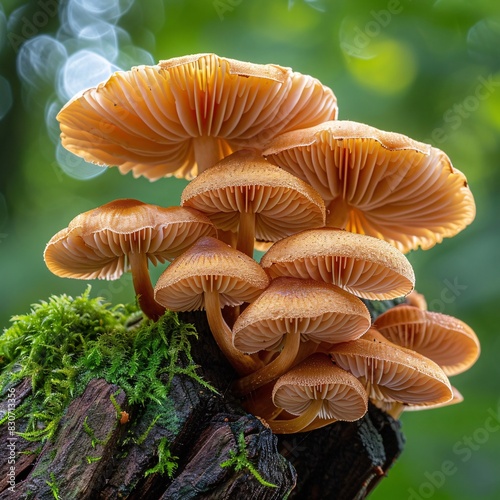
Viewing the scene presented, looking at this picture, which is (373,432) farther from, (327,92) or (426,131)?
(426,131)

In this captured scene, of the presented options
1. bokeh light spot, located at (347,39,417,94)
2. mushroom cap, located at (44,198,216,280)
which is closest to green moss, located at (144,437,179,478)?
mushroom cap, located at (44,198,216,280)

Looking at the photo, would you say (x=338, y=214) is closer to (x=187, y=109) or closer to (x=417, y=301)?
(x=417, y=301)

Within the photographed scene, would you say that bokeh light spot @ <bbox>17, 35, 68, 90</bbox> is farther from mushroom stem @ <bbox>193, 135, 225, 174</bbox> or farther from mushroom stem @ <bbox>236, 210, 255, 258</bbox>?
mushroom stem @ <bbox>236, 210, 255, 258</bbox>

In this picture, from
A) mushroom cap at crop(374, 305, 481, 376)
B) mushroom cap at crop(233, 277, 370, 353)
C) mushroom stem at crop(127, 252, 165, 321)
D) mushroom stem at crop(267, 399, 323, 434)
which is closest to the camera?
mushroom cap at crop(233, 277, 370, 353)

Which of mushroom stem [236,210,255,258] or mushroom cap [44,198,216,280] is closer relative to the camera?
mushroom cap [44,198,216,280]

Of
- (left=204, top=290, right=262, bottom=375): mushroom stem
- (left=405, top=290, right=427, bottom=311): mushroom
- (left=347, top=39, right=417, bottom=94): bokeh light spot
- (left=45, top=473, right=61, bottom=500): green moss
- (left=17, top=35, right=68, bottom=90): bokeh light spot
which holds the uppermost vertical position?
(left=347, top=39, right=417, bottom=94): bokeh light spot

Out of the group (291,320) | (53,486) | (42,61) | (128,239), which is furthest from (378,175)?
(42,61)
